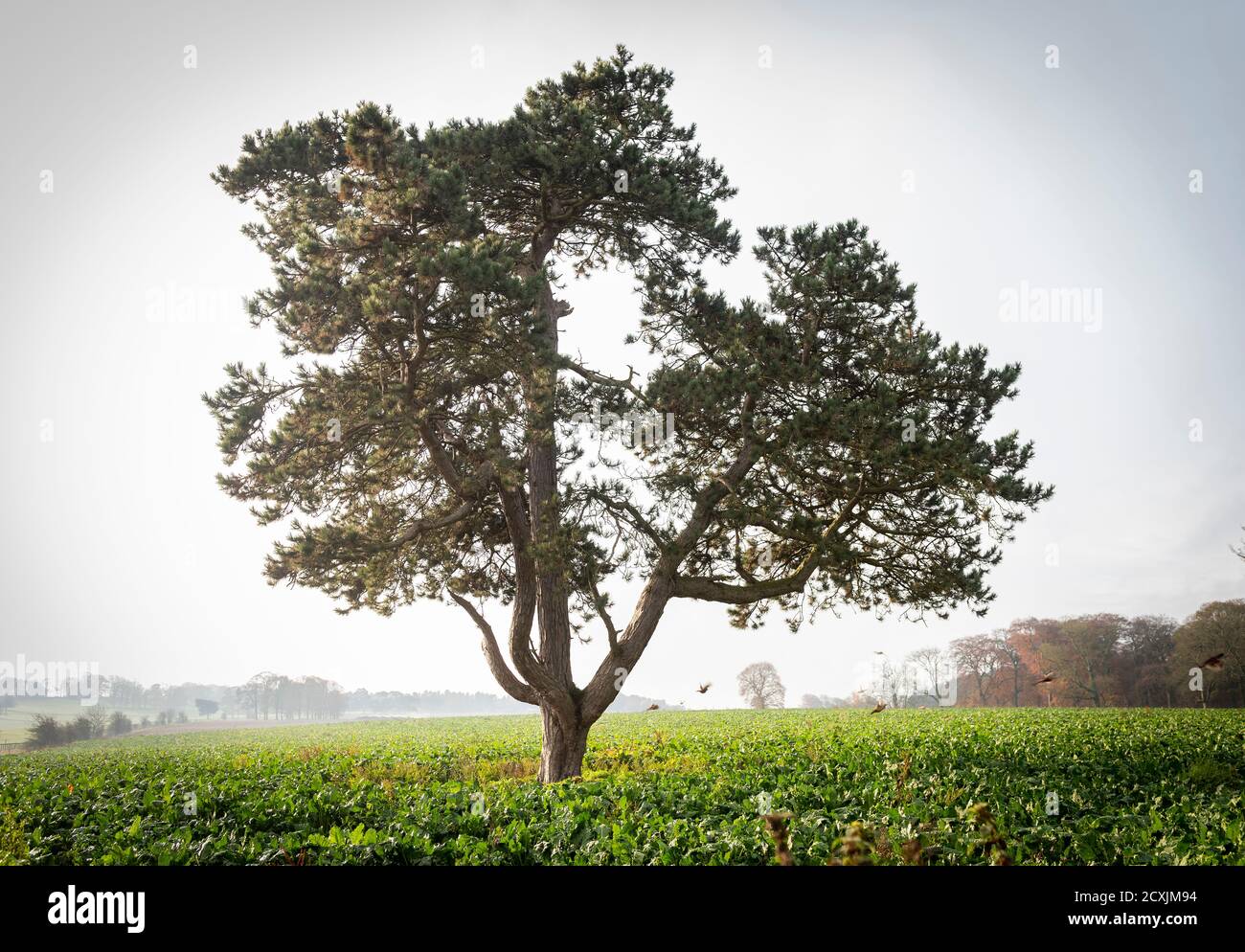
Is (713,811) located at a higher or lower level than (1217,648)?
higher

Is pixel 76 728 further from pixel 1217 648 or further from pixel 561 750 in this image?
pixel 1217 648

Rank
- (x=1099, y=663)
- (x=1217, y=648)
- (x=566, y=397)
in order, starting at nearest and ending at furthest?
(x=566, y=397), (x=1217, y=648), (x=1099, y=663)

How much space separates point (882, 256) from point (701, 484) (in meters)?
5.90

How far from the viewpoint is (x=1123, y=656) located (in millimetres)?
57094

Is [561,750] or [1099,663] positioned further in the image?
[1099,663]

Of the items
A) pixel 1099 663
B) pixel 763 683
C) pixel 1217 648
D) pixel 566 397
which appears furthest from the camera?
pixel 763 683

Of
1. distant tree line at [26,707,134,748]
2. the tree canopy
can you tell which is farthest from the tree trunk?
distant tree line at [26,707,134,748]

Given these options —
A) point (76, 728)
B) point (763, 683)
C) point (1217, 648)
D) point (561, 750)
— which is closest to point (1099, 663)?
point (1217, 648)

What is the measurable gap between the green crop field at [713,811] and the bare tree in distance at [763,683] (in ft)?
205

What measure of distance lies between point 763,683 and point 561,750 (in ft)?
224

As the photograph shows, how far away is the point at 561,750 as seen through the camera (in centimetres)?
1494

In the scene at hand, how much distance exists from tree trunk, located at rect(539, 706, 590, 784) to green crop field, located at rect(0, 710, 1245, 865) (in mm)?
1463
